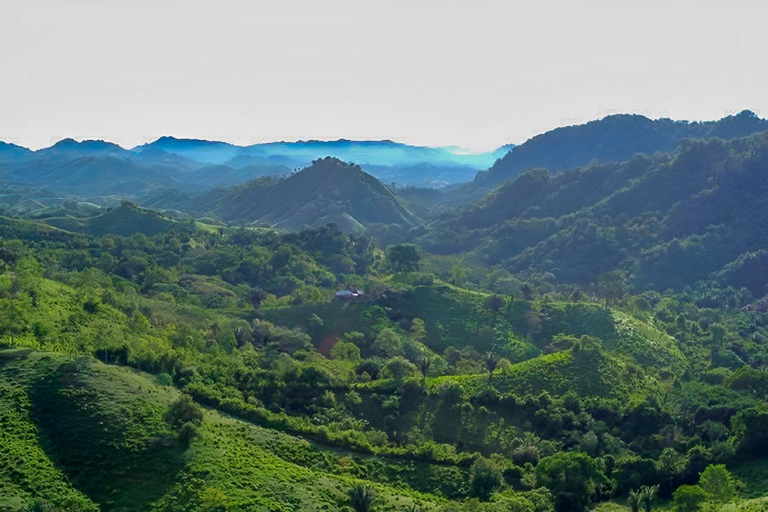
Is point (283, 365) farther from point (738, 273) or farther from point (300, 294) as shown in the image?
point (738, 273)

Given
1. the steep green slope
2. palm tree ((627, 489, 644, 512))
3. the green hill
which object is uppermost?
the green hill

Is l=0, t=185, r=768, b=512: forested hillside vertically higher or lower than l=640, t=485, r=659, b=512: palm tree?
higher

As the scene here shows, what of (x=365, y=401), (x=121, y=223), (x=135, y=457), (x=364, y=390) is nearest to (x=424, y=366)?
(x=364, y=390)

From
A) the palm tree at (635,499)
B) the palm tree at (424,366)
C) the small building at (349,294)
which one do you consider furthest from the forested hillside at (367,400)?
the small building at (349,294)

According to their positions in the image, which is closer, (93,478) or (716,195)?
(93,478)

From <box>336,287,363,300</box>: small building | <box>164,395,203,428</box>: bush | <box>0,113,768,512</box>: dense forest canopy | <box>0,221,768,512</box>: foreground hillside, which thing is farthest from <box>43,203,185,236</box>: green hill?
<box>164,395,203,428</box>: bush

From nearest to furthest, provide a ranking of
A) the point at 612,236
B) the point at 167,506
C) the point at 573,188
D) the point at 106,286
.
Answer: the point at 167,506, the point at 106,286, the point at 612,236, the point at 573,188

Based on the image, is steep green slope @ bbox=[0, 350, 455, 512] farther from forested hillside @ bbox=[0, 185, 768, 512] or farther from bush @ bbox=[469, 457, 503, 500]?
bush @ bbox=[469, 457, 503, 500]

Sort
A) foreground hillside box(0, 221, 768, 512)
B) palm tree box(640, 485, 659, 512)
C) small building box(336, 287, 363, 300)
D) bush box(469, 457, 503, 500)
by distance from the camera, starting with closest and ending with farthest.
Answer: foreground hillside box(0, 221, 768, 512)
palm tree box(640, 485, 659, 512)
bush box(469, 457, 503, 500)
small building box(336, 287, 363, 300)

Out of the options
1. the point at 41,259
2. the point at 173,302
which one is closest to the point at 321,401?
the point at 173,302
